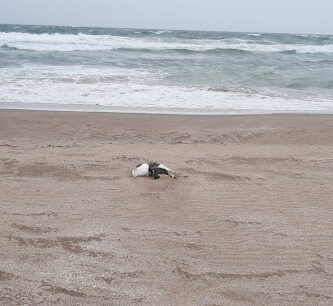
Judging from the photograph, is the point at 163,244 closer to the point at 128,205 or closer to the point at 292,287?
the point at 128,205

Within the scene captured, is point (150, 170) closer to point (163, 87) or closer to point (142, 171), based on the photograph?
point (142, 171)

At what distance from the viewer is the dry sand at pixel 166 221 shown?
9.45 ft

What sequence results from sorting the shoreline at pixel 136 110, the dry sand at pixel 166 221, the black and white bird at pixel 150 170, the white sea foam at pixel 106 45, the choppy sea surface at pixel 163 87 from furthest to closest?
the white sea foam at pixel 106 45
the choppy sea surface at pixel 163 87
the shoreline at pixel 136 110
the black and white bird at pixel 150 170
the dry sand at pixel 166 221

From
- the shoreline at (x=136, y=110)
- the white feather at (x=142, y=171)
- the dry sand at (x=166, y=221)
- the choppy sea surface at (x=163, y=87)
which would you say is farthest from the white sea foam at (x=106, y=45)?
the white feather at (x=142, y=171)

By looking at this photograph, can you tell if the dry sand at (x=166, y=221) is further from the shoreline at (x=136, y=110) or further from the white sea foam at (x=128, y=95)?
the white sea foam at (x=128, y=95)

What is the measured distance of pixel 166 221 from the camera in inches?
152

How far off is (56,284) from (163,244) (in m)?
1.02

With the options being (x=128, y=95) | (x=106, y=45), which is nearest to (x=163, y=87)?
(x=128, y=95)

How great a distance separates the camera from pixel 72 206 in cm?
411

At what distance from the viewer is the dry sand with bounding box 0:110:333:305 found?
2881 mm

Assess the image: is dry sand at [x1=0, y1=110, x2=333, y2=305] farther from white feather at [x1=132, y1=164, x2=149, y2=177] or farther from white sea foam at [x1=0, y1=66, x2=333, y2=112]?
white sea foam at [x1=0, y1=66, x2=333, y2=112]

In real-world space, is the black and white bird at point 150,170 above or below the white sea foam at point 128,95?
below

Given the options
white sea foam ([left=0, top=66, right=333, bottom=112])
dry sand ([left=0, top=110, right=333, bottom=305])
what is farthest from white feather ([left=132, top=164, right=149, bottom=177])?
white sea foam ([left=0, top=66, right=333, bottom=112])

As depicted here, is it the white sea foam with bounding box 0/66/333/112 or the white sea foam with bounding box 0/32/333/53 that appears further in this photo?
the white sea foam with bounding box 0/32/333/53
